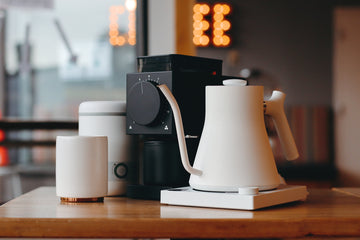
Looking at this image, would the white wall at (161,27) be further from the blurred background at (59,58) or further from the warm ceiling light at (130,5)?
the warm ceiling light at (130,5)

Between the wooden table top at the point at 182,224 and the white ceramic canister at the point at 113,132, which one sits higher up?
the white ceramic canister at the point at 113,132

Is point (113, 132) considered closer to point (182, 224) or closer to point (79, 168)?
point (79, 168)

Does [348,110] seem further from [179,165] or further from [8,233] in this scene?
[8,233]

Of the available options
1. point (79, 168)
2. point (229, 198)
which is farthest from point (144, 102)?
point (229, 198)

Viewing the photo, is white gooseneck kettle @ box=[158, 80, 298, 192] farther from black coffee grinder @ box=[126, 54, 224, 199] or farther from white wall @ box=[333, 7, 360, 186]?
white wall @ box=[333, 7, 360, 186]

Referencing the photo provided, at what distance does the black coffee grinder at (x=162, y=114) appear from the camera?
3.80 feet

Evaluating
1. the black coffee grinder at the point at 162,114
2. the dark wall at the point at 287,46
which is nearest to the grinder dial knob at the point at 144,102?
the black coffee grinder at the point at 162,114

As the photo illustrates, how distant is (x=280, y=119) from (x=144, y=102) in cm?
28

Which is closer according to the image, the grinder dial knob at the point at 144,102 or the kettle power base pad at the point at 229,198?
the kettle power base pad at the point at 229,198

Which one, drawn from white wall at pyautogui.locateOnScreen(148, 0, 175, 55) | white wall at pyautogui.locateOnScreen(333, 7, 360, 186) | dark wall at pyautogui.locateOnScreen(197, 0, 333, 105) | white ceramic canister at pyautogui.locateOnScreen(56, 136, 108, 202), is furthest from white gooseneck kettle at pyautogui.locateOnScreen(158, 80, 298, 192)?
white wall at pyautogui.locateOnScreen(333, 7, 360, 186)

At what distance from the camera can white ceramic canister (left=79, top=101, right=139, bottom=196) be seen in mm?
1273

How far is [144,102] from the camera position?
118 cm

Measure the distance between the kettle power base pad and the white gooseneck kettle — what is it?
0.07 feet

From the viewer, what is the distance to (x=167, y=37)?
207cm
